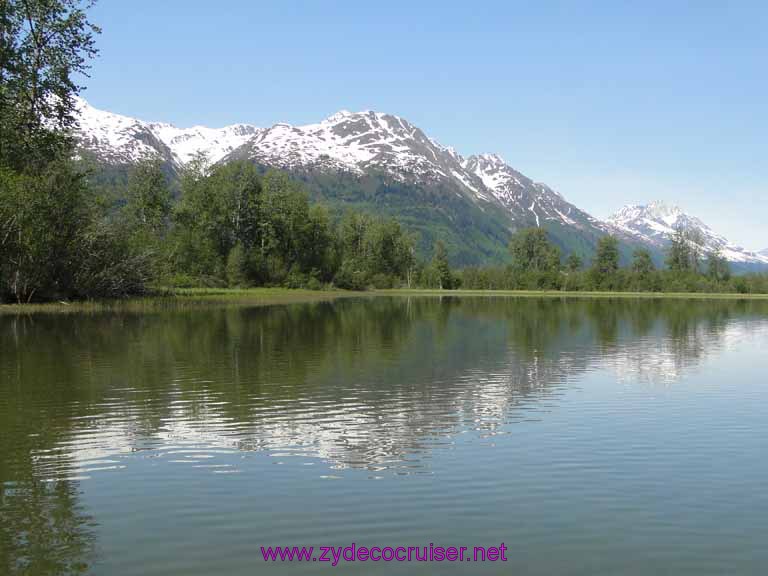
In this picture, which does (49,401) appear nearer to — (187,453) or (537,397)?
(187,453)

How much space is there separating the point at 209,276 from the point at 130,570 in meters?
123

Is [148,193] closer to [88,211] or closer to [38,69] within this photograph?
[88,211]

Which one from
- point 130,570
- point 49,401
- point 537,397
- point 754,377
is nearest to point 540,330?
point 754,377

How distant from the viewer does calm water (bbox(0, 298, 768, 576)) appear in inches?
468

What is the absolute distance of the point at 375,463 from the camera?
17094 mm

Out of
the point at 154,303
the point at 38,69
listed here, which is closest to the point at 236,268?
the point at 154,303

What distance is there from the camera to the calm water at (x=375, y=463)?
11898 mm

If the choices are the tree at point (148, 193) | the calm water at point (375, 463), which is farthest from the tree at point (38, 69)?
the tree at point (148, 193)

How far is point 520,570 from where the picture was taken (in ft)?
36.4

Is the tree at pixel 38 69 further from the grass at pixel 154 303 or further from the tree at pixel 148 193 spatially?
the tree at pixel 148 193

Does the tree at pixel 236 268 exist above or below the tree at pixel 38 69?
below

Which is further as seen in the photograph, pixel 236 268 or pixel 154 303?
pixel 236 268

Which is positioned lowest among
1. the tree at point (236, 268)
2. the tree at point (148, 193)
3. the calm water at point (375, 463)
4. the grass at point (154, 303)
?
the calm water at point (375, 463)

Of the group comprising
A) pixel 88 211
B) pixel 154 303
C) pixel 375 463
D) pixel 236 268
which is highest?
pixel 88 211
